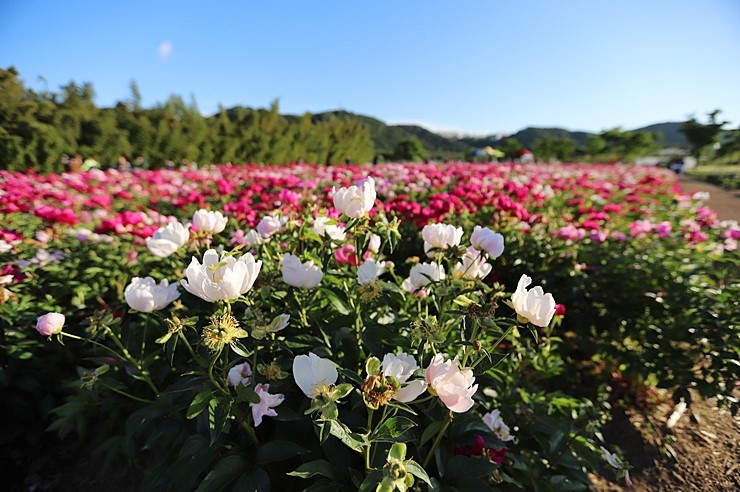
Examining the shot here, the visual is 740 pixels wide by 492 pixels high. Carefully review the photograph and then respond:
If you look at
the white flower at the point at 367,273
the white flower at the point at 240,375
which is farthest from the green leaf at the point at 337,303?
the white flower at the point at 240,375

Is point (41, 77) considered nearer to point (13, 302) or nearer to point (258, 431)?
point (13, 302)

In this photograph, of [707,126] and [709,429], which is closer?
[709,429]

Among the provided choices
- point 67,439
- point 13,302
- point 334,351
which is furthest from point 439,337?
point 67,439

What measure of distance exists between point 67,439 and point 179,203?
2.24 meters

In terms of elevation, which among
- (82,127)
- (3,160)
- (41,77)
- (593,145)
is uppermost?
(41,77)

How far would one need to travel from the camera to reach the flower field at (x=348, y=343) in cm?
93

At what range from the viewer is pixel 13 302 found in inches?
76.4

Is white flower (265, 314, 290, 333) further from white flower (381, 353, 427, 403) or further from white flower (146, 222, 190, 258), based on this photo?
white flower (146, 222, 190, 258)

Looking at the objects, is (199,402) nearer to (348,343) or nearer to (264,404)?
(264,404)

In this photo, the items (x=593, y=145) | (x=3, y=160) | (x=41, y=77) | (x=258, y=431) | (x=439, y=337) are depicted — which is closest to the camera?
(x=439, y=337)

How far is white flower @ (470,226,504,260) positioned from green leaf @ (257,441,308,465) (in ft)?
2.75

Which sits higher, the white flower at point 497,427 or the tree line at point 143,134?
the tree line at point 143,134

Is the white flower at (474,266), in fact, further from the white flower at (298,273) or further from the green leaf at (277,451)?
the green leaf at (277,451)

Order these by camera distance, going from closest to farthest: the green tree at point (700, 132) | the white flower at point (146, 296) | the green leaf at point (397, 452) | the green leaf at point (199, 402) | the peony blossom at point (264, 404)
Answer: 1. the green leaf at point (397, 452)
2. the green leaf at point (199, 402)
3. the peony blossom at point (264, 404)
4. the white flower at point (146, 296)
5. the green tree at point (700, 132)
